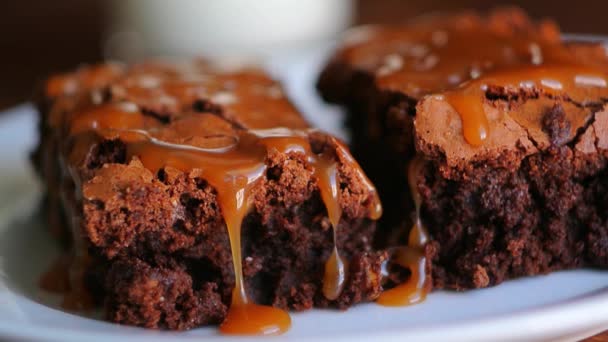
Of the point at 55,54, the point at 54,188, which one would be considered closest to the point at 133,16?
the point at 55,54

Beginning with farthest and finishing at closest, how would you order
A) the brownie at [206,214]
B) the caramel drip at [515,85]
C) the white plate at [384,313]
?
the caramel drip at [515,85]
the brownie at [206,214]
the white plate at [384,313]

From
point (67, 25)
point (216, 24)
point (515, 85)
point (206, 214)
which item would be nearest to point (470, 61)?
point (515, 85)

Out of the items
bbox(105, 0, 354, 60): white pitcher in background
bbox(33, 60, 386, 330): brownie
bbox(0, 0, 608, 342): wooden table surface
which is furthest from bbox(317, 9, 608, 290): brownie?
bbox(0, 0, 608, 342): wooden table surface

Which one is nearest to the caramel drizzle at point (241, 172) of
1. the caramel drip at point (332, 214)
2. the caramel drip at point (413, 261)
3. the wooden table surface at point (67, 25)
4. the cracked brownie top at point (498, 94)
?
the caramel drip at point (332, 214)

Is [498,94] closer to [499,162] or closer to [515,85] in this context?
[515,85]

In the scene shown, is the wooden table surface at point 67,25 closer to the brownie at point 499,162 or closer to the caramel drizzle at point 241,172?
the caramel drizzle at point 241,172

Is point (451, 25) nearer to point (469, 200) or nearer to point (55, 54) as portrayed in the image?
point (469, 200)
